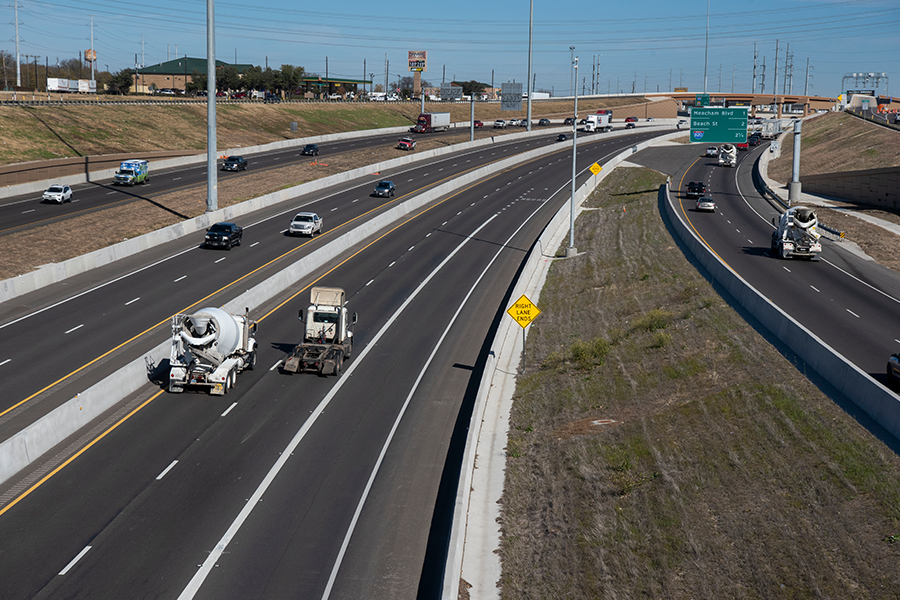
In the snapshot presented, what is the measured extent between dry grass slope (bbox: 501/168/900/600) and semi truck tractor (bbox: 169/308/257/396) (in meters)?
10.1

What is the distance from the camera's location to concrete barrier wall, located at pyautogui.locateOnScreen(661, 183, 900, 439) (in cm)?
1975

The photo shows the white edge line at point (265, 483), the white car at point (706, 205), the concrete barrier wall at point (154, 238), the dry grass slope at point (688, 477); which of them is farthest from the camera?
the white car at point (706, 205)

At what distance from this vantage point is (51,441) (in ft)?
67.7

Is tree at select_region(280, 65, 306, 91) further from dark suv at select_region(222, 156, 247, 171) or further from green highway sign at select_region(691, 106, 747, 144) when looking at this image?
green highway sign at select_region(691, 106, 747, 144)

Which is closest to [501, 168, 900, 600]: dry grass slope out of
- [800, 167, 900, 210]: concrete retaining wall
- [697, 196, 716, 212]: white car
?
[697, 196, 716, 212]: white car

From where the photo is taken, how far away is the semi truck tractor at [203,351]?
24.5 m

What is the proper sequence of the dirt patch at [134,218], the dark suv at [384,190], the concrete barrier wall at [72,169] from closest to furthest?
the dirt patch at [134,218] → the concrete barrier wall at [72,169] → the dark suv at [384,190]

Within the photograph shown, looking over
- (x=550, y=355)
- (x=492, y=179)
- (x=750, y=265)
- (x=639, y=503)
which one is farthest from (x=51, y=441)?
(x=492, y=179)

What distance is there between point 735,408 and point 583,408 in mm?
4920

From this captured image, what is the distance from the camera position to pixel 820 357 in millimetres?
24094

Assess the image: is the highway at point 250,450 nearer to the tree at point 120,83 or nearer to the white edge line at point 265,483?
the white edge line at point 265,483

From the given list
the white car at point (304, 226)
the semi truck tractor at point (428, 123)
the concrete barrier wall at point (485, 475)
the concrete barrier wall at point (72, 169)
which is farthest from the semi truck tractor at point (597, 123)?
the concrete barrier wall at point (485, 475)

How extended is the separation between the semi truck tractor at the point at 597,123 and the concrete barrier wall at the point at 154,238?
58.5 m

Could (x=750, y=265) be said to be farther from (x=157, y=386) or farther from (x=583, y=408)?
(x=157, y=386)
